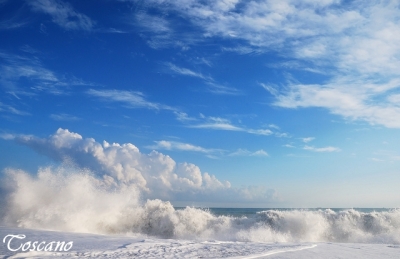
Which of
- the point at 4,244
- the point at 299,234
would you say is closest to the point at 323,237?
the point at 299,234

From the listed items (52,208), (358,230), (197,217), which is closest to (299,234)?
(358,230)

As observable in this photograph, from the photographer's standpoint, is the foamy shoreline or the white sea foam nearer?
the foamy shoreline

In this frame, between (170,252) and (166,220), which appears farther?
(166,220)

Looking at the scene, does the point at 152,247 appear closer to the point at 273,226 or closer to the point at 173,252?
the point at 173,252

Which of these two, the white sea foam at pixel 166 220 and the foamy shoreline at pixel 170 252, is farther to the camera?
the white sea foam at pixel 166 220

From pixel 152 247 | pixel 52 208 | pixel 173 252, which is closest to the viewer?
pixel 173 252

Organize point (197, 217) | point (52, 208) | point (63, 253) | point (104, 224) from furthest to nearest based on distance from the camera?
point (197, 217) < point (104, 224) < point (52, 208) < point (63, 253)

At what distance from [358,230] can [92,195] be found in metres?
20.0

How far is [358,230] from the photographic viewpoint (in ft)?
71.7

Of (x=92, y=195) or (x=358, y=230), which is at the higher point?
(x=92, y=195)

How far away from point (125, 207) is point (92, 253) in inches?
588

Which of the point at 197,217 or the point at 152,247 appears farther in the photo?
the point at 197,217

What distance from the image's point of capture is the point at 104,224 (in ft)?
64.7

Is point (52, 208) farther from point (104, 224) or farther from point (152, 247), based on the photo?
point (152, 247)
